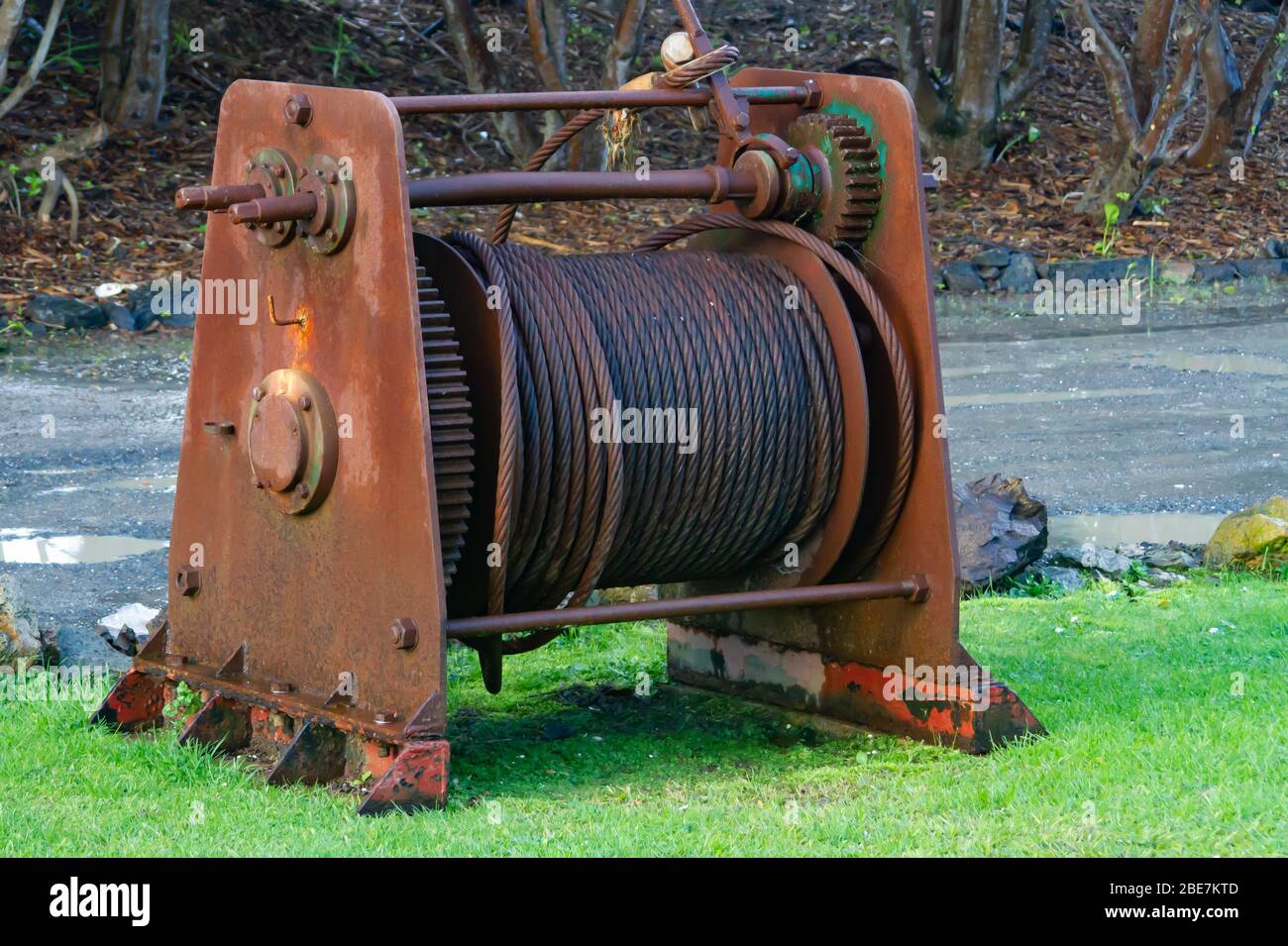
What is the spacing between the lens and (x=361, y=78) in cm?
1828

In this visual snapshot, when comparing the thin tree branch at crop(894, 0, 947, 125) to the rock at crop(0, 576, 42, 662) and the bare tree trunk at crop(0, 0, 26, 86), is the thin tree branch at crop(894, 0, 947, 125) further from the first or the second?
the rock at crop(0, 576, 42, 662)

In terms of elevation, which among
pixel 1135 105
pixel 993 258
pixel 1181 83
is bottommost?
pixel 993 258

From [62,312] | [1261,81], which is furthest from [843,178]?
[1261,81]

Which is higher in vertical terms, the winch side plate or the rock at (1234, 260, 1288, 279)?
the winch side plate

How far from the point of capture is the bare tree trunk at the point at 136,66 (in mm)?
16438

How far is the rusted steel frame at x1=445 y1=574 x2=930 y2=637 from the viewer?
4.54 meters

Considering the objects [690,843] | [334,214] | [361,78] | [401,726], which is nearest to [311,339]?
[334,214]

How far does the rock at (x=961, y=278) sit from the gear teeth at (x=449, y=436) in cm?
1195

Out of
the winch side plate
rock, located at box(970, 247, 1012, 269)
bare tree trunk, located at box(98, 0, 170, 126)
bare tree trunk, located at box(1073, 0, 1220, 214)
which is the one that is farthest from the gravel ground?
bare tree trunk, located at box(98, 0, 170, 126)

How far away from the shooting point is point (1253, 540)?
7512 millimetres

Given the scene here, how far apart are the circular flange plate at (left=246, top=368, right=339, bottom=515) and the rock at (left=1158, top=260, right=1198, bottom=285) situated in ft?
44.2

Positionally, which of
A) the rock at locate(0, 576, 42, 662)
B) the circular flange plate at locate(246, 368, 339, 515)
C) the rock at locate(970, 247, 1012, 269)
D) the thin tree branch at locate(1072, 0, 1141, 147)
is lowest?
the rock at locate(0, 576, 42, 662)

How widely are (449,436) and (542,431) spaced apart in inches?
11.5

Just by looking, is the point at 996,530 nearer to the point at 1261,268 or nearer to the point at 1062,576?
the point at 1062,576
